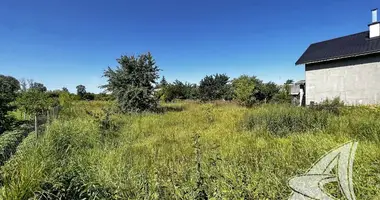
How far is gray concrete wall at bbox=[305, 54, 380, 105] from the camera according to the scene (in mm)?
13422

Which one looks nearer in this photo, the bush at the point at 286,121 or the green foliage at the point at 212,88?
the bush at the point at 286,121

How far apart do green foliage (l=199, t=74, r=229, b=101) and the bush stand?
19357mm

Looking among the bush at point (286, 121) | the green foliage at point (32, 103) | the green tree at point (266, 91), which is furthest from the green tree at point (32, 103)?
the green tree at point (266, 91)

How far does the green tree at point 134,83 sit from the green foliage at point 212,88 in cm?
1325

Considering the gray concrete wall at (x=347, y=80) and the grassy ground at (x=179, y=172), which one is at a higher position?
the gray concrete wall at (x=347, y=80)

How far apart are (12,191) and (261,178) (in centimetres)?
273

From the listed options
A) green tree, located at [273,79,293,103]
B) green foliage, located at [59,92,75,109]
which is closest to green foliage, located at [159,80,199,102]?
green tree, located at [273,79,293,103]

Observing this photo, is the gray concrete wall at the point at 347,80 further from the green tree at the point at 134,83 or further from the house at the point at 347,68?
the green tree at the point at 134,83

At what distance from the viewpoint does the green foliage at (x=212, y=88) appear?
1095 inches

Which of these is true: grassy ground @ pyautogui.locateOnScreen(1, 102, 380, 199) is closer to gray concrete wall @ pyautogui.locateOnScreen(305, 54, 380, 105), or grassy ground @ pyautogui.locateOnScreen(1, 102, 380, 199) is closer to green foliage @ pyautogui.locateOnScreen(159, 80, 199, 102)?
gray concrete wall @ pyautogui.locateOnScreen(305, 54, 380, 105)

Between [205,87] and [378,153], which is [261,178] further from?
[205,87]

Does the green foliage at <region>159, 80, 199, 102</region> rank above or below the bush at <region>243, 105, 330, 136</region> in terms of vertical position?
above

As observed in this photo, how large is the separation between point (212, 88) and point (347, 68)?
51.7 ft

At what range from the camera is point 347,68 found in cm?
1462
